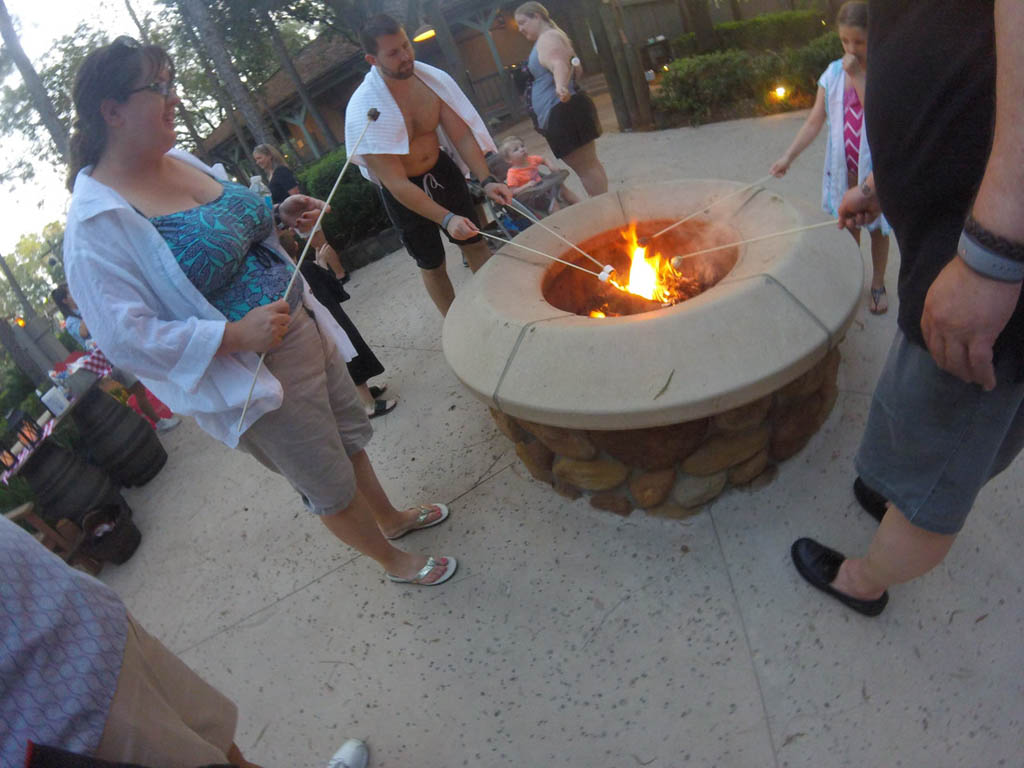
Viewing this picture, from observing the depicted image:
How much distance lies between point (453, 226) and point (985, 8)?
2.33m

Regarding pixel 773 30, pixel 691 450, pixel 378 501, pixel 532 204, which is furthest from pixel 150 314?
pixel 773 30

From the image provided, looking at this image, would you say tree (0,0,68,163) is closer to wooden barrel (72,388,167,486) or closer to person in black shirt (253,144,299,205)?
person in black shirt (253,144,299,205)

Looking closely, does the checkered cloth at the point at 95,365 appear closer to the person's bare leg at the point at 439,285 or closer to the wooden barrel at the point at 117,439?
the wooden barrel at the point at 117,439

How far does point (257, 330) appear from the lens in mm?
1706

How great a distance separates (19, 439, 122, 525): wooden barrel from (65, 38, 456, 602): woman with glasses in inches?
95.3

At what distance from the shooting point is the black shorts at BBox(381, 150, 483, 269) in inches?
135

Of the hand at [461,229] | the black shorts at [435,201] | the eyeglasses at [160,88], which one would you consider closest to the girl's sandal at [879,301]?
the hand at [461,229]

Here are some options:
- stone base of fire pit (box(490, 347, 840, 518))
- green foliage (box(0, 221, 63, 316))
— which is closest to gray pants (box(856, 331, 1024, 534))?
stone base of fire pit (box(490, 347, 840, 518))

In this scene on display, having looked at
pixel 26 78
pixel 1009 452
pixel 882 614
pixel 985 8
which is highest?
pixel 26 78

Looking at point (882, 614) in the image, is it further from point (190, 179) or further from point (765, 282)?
point (190, 179)

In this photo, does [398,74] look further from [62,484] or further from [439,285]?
[62,484]

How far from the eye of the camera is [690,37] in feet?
39.5

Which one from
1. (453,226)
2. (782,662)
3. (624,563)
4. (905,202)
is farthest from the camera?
(453,226)

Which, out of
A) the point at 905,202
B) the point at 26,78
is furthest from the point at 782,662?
the point at 26,78
